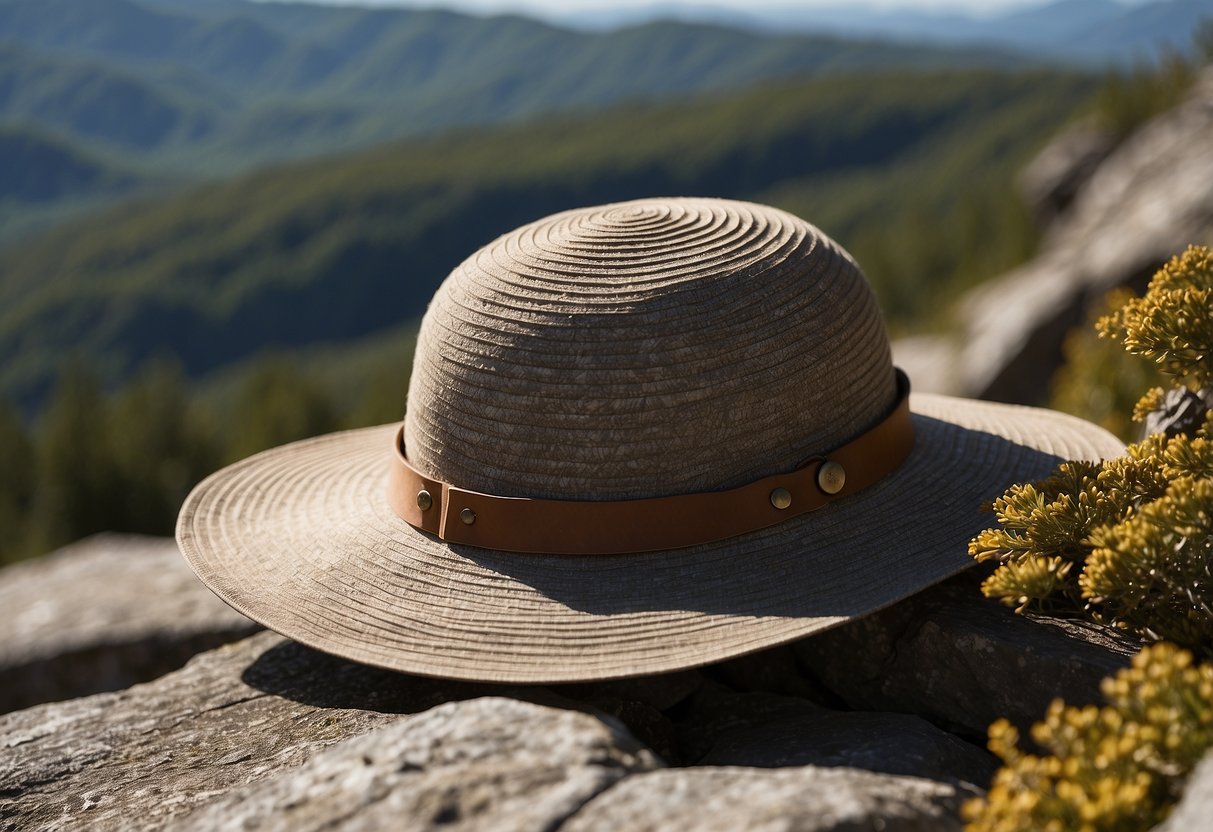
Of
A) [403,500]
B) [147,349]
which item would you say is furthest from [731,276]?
[147,349]

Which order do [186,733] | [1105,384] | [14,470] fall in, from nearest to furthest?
[186,733], [1105,384], [14,470]

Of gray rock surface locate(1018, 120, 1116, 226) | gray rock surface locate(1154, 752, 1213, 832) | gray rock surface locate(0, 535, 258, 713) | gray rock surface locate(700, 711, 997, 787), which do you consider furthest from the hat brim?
gray rock surface locate(1018, 120, 1116, 226)

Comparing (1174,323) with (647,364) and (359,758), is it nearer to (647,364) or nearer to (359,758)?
(647,364)

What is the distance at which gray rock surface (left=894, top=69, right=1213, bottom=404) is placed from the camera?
8.34 metres

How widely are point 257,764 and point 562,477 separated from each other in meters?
1.01

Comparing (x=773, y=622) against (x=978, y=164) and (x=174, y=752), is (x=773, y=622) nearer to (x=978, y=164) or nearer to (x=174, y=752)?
(x=174, y=752)

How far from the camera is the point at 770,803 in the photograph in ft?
6.02

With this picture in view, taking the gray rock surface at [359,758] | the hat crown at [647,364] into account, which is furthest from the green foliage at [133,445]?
the hat crown at [647,364]

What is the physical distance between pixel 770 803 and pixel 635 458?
104 centimetres

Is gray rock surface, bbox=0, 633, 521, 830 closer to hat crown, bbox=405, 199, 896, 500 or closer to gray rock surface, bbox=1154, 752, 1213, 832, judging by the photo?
hat crown, bbox=405, 199, 896, 500

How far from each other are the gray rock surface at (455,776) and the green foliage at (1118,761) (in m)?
0.67

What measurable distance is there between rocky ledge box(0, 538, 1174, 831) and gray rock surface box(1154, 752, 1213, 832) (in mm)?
428

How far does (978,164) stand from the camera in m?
113

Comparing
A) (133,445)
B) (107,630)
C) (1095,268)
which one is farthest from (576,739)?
(133,445)
